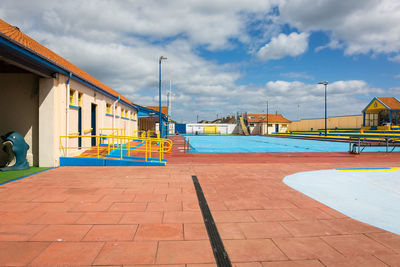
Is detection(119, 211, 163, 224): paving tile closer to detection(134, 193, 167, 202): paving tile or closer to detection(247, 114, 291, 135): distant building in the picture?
detection(134, 193, 167, 202): paving tile

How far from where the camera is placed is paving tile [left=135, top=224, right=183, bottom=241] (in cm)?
347

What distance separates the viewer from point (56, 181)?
692cm

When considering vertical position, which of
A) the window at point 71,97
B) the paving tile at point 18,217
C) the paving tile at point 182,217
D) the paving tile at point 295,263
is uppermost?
the window at point 71,97

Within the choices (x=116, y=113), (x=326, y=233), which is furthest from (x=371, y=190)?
(x=116, y=113)

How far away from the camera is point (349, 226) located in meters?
3.94

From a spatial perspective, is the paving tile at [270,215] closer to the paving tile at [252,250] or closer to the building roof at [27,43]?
the paving tile at [252,250]

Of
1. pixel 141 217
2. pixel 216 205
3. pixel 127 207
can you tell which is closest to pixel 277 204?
pixel 216 205

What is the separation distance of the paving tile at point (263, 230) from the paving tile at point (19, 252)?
2.95 m

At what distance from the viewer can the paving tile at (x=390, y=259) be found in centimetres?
279

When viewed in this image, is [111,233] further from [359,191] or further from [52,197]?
[359,191]

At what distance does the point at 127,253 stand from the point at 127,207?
1.86 m

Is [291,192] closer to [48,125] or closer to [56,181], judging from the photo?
[56,181]

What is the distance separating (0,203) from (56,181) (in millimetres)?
2025

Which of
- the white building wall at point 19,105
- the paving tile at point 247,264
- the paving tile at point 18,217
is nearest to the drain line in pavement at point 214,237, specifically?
the paving tile at point 247,264
